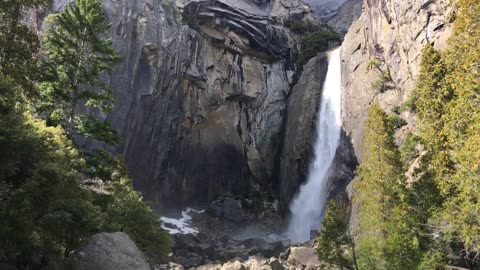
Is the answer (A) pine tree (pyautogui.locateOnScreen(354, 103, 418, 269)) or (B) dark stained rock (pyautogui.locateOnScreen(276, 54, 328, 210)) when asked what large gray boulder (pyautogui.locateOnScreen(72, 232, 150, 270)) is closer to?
(A) pine tree (pyautogui.locateOnScreen(354, 103, 418, 269))

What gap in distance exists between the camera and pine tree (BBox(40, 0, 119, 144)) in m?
18.8

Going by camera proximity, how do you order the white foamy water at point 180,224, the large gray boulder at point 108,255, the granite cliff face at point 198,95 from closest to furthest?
the large gray boulder at point 108,255, the white foamy water at point 180,224, the granite cliff face at point 198,95

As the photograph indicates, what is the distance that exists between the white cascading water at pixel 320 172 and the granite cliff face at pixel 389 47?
2.57m

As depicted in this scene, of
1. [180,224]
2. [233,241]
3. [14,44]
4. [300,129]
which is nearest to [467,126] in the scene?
[14,44]

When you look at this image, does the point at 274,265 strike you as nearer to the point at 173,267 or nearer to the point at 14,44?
the point at 173,267

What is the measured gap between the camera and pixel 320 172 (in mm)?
44906

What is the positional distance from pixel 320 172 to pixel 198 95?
1738 centimetres

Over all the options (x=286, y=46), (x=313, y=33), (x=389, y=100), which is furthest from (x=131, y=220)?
(x=313, y=33)

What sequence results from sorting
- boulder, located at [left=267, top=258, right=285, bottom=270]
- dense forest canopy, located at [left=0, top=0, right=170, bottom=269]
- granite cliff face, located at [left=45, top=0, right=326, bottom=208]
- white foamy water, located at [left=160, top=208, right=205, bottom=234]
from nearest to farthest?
dense forest canopy, located at [left=0, top=0, right=170, bottom=269] < boulder, located at [left=267, top=258, right=285, bottom=270] < white foamy water, located at [left=160, top=208, right=205, bottom=234] < granite cliff face, located at [left=45, top=0, right=326, bottom=208]

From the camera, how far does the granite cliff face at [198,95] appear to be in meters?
44.9

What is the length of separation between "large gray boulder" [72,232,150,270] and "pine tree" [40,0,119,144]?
23.1 feet

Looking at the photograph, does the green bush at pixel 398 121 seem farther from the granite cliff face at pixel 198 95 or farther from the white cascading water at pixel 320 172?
the granite cliff face at pixel 198 95

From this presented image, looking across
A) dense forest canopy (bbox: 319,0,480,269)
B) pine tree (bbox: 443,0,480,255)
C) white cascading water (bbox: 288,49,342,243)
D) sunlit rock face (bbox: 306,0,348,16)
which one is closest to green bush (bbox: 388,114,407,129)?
dense forest canopy (bbox: 319,0,480,269)

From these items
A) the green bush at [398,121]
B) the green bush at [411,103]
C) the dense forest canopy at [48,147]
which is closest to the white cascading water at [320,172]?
the green bush at [398,121]
